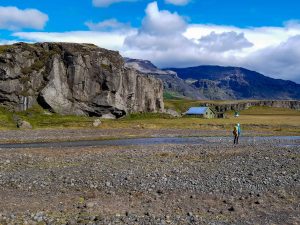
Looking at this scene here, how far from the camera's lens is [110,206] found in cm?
2188

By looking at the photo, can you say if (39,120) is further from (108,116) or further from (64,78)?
(64,78)

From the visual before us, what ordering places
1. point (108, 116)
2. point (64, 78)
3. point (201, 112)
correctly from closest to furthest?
1. point (108, 116)
2. point (64, 78)
3. point (201, 112)

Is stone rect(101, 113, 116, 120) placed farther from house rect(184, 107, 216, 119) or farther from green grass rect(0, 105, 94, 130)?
house rect(184, 107, 216, 119)

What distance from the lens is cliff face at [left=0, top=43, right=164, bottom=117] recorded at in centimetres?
12175

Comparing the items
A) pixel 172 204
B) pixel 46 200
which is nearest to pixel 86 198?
pixel 46 200

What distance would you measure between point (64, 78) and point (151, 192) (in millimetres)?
112209

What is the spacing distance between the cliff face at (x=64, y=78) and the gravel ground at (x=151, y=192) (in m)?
88.8

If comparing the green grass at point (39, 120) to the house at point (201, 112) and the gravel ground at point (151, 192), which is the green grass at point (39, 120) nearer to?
the gravel ground at point (151, 192)

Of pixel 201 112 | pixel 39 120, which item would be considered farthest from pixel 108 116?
pixel 201 112

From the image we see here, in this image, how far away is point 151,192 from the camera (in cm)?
2459

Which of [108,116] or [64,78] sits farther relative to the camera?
[64,78]

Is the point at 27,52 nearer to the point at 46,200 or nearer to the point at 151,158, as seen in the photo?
the point at 151,158

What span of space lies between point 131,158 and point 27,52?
99214mm

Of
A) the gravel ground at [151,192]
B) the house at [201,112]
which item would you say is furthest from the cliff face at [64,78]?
the gravel ground at [151,192]
